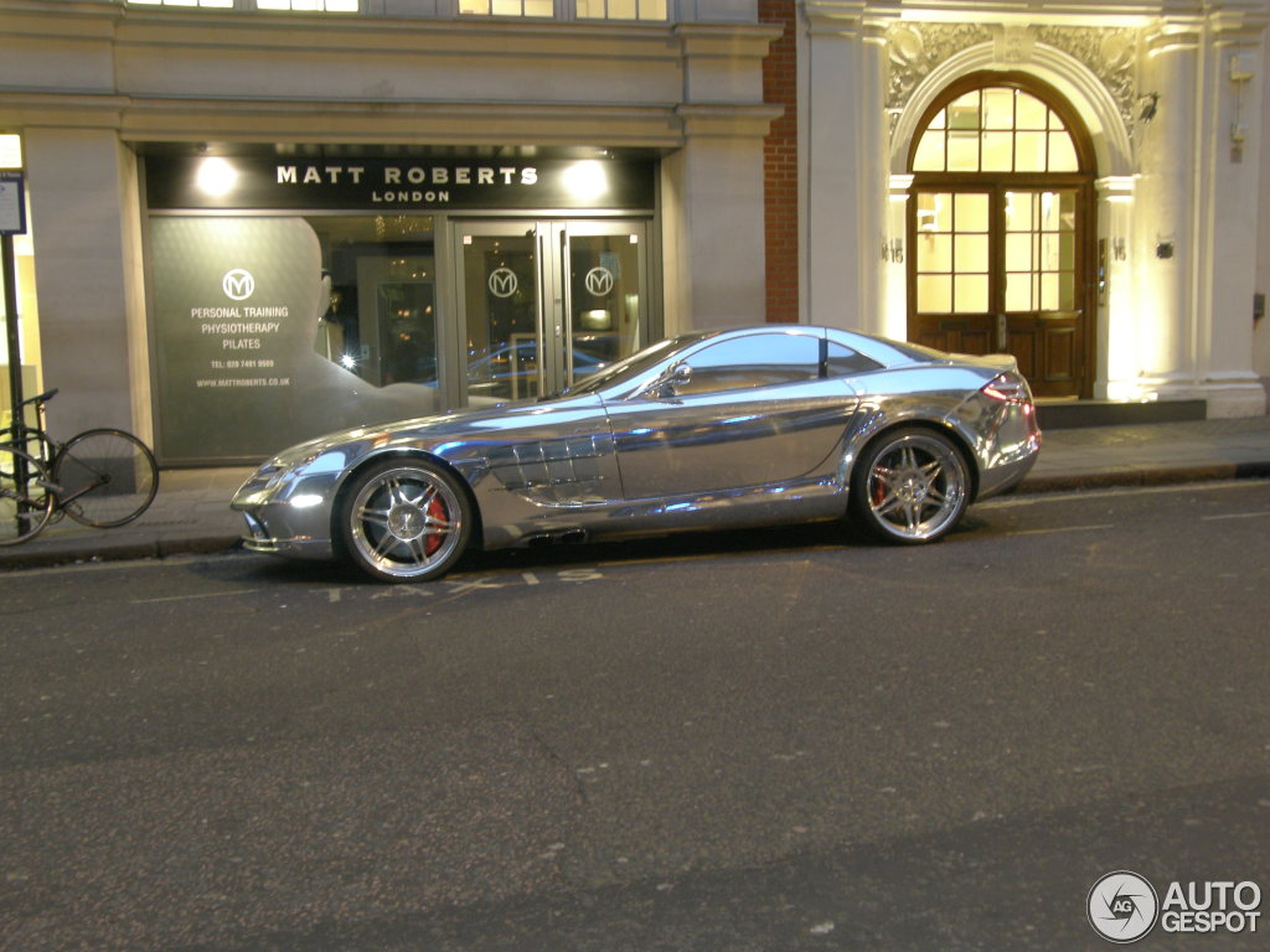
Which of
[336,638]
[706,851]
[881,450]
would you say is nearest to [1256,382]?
[881,450]

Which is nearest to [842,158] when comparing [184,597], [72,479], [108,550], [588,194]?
[588,194]

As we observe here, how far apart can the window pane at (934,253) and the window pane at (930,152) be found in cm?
74

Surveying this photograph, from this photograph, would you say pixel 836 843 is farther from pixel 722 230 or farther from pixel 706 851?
pixel 722 230

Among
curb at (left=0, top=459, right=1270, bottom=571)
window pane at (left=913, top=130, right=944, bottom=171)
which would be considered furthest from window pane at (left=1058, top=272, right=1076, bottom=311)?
curb at (left=0, top=459, right=1270, bottom=571)

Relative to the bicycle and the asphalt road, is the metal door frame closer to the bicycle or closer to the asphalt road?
the bicycle

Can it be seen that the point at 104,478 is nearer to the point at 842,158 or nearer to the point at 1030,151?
the point at 842,158

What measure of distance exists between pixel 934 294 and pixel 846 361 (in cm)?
688

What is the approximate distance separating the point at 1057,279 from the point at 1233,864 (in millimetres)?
12333

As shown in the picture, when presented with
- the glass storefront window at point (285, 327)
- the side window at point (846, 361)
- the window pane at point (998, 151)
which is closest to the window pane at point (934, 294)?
the window pane at point (998, 151)

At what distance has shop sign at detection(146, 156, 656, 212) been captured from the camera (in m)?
12.5

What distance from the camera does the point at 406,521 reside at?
734 cm

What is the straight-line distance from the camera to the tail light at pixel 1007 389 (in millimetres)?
8047

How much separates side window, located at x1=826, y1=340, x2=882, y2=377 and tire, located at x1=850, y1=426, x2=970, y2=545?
45 centimetres

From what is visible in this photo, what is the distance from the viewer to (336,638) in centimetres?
610
